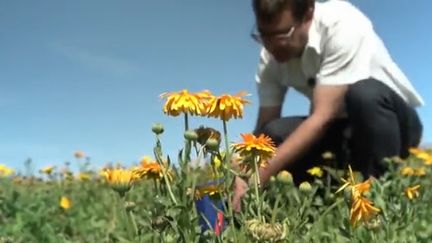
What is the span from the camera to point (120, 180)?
1337 millimetres

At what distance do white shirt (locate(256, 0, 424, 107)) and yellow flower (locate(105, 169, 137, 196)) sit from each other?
4.78ft

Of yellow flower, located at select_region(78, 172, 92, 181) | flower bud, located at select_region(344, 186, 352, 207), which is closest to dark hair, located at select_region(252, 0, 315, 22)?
flower bud, located at select_region(344, 186, 352, 207)

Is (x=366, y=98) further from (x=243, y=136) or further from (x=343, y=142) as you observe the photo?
(x=243, y=136)

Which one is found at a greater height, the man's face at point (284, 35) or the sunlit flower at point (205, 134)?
the man's face at point (284, 35)

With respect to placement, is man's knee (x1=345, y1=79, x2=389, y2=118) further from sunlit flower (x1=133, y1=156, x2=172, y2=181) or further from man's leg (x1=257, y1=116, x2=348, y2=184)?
sunlit flower (x1=133, y1=156, x2=172, y2=181)

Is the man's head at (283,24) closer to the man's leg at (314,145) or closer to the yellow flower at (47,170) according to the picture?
the man's leg at (314,145)

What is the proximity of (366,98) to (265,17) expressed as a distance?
1.43 feet

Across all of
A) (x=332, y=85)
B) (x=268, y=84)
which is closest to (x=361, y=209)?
(x=332, y=85)

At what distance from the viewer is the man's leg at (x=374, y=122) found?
9.00 feet

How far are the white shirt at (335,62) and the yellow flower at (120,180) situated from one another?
1457 millimetres

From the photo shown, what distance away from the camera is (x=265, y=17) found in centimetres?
266

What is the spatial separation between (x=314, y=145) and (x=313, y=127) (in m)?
0.39

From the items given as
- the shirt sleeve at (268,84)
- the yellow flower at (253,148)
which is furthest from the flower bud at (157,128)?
the shirt sleeve at (268,84)

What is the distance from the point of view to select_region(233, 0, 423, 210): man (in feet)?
8.71
